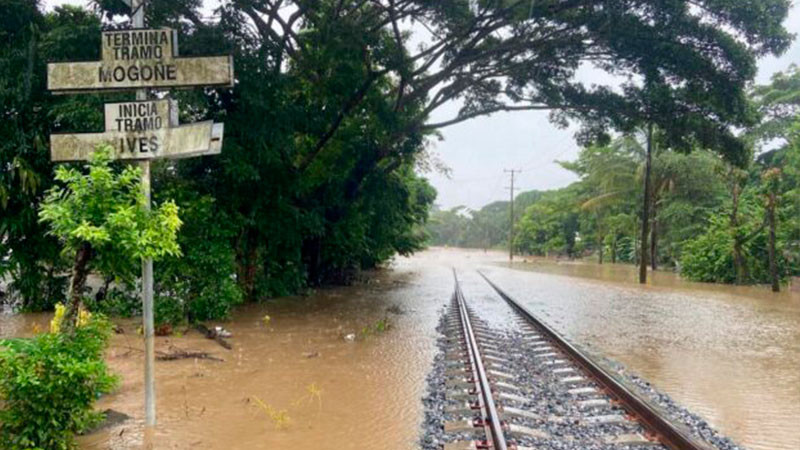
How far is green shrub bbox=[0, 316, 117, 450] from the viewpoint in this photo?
4.34 meters

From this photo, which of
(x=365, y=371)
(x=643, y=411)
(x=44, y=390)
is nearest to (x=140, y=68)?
(x=44, y=390)

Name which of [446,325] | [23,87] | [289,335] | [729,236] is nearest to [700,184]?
[729,236]

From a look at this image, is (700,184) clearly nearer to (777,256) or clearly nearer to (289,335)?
(777,256)

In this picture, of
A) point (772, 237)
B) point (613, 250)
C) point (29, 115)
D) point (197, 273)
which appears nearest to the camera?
point (29, 115)

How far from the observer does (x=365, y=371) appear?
8578 mm

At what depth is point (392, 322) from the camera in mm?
13977

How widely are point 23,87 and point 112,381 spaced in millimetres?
7889

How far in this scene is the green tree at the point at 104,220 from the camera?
14.5ft

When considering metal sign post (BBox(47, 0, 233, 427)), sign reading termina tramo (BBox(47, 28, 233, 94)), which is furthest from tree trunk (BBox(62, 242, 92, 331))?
sign reading termina tramo (BBox(47, 28, 233, 94))

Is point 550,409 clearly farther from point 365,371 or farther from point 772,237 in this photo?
point 772,237

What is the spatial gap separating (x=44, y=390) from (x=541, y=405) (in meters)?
5.07

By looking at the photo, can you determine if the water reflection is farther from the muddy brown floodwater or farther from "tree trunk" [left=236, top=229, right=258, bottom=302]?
"tree trunk" [left=236, top=229, right=258, bottom=302]

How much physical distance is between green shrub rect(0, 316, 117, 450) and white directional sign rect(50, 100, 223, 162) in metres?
1.63

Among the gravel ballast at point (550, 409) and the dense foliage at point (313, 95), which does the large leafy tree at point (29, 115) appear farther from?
the gravel ballast at point (550, 409)
